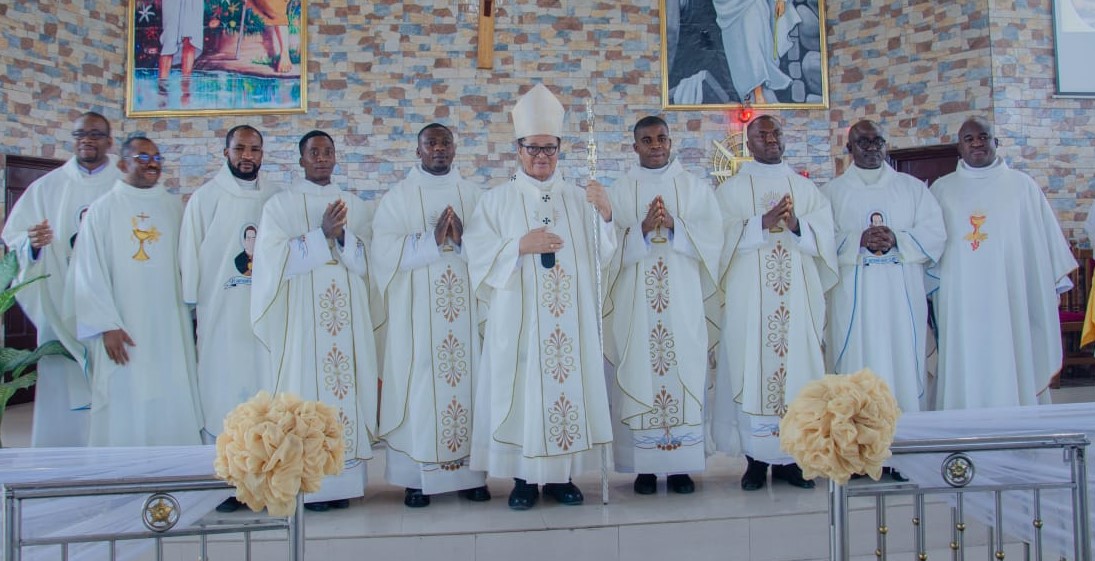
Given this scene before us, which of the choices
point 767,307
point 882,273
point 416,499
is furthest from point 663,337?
point 416,499

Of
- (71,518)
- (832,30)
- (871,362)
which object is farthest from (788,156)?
(71,518)

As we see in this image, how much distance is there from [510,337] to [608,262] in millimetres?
654

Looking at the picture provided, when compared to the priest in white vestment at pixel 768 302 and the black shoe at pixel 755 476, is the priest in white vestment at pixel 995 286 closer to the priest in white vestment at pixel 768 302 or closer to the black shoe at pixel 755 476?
the priest in white vestment at pixel 768 302

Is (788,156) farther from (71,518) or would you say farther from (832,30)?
(71,518)

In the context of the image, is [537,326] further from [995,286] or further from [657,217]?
[995,286]

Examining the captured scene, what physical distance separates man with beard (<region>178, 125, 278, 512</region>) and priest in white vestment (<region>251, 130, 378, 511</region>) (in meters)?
0.17

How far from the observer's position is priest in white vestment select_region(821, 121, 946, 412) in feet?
15.5

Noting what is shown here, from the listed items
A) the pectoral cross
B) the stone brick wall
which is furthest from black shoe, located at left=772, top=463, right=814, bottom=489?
the pectoral cross

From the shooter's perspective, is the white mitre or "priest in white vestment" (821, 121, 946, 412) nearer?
the white mitre

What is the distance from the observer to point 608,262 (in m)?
4.48

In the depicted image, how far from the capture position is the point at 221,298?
176 inches

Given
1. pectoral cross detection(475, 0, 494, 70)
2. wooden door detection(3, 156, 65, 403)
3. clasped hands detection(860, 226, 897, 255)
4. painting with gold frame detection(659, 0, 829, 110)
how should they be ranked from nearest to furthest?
clasped hands detection(860, 226, 897, 255)
wooden door detection(3, 156, 65, 403)
pectoral cross detection(475, 0, 494, 70)
painting with gold frame detection(659, 0, 829, 110)

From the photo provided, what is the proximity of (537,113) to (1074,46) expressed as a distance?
7691mm

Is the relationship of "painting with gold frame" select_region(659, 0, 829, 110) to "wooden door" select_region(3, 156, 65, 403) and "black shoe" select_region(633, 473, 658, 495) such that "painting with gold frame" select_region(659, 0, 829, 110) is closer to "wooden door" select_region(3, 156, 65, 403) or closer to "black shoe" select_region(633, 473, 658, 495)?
"black shoe" select_region(633, 473, 658, 495)
